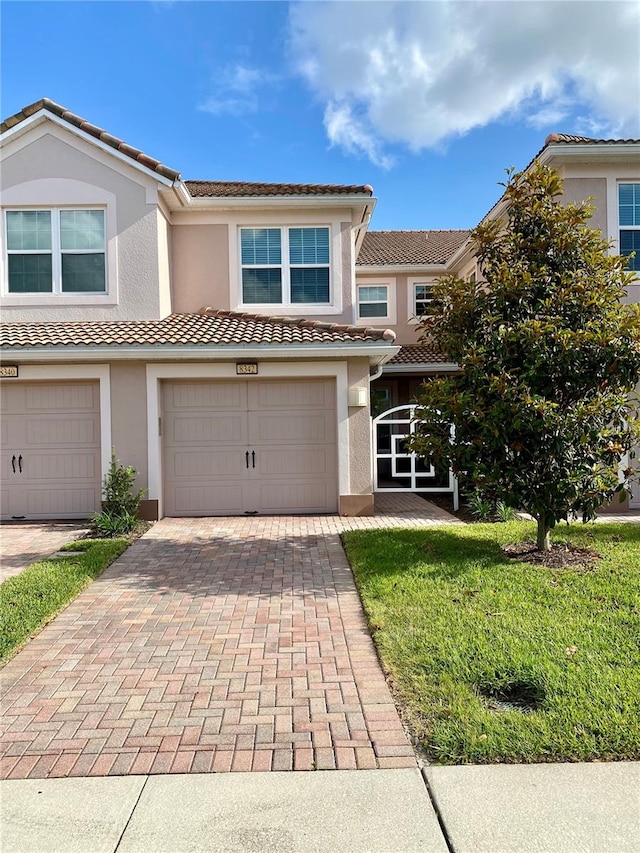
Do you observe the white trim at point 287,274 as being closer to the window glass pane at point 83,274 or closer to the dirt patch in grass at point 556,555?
the window glass pane at point 83,274

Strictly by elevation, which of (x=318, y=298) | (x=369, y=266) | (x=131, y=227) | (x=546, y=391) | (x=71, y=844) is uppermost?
(x=369, y=266)

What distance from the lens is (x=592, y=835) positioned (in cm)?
271

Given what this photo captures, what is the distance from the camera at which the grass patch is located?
523cm

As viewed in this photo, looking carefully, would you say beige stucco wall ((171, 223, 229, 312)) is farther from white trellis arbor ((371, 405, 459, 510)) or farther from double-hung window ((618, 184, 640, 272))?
double-hung window ((618, 184, 640, 272))

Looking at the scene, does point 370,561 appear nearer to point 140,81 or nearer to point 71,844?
point 71,844

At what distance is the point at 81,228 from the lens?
11727 millimetres

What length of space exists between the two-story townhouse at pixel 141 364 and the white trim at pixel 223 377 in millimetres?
27

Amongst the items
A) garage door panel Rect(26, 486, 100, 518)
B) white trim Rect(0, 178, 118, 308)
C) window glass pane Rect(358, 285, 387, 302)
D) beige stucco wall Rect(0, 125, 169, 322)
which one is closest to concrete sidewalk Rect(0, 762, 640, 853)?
garage door panel Rect(26, 486, 100, 518)

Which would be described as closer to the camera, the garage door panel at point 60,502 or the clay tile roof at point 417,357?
the garage door panel at point 60,502

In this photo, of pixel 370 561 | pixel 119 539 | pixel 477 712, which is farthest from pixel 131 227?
pixel 477 712

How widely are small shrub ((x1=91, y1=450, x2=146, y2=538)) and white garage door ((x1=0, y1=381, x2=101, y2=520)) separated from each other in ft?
2.50

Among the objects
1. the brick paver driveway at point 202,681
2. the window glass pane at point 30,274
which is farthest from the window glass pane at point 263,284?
the brick paver driveway at point 202,681

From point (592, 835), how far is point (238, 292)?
463 inches

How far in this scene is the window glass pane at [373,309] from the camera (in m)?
19.4
